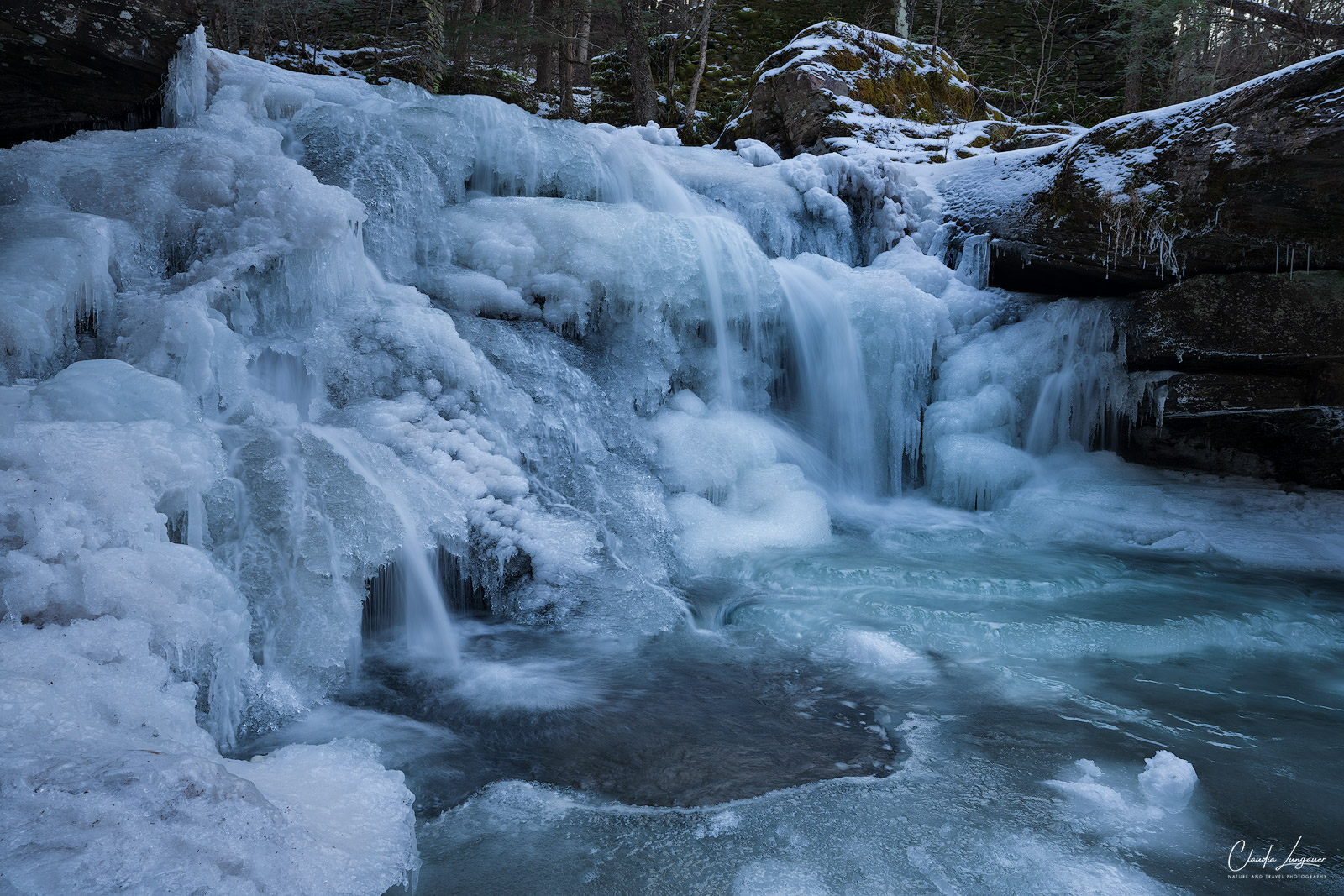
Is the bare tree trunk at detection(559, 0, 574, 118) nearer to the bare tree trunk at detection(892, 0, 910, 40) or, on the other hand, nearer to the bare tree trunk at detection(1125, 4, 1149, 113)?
the bare tree trunk at detection(892, 0, 910, 40)

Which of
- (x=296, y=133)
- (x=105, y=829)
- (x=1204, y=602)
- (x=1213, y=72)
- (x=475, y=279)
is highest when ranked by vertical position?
(x=1213, y=72)

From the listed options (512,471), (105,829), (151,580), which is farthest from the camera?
(512,471)

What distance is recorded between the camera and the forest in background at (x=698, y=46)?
10594 mm

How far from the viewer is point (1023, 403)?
21.8ft

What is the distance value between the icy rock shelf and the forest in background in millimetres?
4042

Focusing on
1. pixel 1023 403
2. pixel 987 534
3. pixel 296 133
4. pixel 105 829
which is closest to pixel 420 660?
pixel 105 829

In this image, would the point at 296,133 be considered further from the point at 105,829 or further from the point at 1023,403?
the point at 1023,403

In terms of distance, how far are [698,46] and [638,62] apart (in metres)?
3.37

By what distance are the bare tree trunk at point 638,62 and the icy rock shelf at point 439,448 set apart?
9.37 feet

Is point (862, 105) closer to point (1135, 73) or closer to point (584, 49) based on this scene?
point (1135, 73)

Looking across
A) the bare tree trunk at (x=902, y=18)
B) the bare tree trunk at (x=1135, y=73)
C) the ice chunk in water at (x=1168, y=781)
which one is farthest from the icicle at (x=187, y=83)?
the bare tree trunk at (x=1135, y=73)

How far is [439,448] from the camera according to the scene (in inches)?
163

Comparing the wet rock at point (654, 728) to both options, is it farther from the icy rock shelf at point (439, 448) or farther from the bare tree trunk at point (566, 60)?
the bare tree trunk at point (566, 60)

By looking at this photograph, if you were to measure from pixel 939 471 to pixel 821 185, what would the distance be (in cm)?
333
